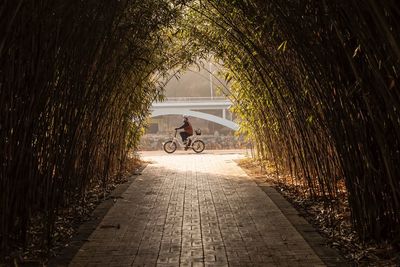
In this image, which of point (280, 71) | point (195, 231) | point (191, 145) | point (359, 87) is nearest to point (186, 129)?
point (191, 145)

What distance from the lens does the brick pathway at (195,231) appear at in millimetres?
3252

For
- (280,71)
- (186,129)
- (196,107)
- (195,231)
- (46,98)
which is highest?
(196,107)

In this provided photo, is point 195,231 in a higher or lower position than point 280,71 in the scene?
lower

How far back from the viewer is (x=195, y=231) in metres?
4.03

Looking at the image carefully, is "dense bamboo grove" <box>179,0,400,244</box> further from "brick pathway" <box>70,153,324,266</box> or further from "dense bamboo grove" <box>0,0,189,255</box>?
"dense bamboo grove" <box>0,0,189,255</box>

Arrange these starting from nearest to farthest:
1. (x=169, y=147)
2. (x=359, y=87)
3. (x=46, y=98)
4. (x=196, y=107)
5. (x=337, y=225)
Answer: (x=359, y=87), (x=46, y=98), (x=337, y=225), (x=169, y=147), (x=196, y=107)

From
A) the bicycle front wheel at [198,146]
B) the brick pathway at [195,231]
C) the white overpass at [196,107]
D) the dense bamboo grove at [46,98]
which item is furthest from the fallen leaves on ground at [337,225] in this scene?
the white overpass at [196,107]

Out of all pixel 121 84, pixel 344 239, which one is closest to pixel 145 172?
pixel 121 84

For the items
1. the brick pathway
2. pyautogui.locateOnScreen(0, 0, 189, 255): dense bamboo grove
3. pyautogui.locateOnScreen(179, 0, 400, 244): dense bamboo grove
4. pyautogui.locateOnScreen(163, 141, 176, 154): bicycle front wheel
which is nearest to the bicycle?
pyautogui.locateOnScreen(163, 141, 176, 154): bicycle front wheel

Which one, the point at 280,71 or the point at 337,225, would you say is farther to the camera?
the point at 280,71

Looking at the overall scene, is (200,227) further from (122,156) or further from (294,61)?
(122,156)

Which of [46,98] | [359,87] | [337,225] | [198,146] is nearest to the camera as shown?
[359,87]

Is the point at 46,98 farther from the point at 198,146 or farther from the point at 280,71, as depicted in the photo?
the point at 198,146

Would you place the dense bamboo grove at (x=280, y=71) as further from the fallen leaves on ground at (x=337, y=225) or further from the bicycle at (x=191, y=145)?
the bicycle at (x=191, y=145)
